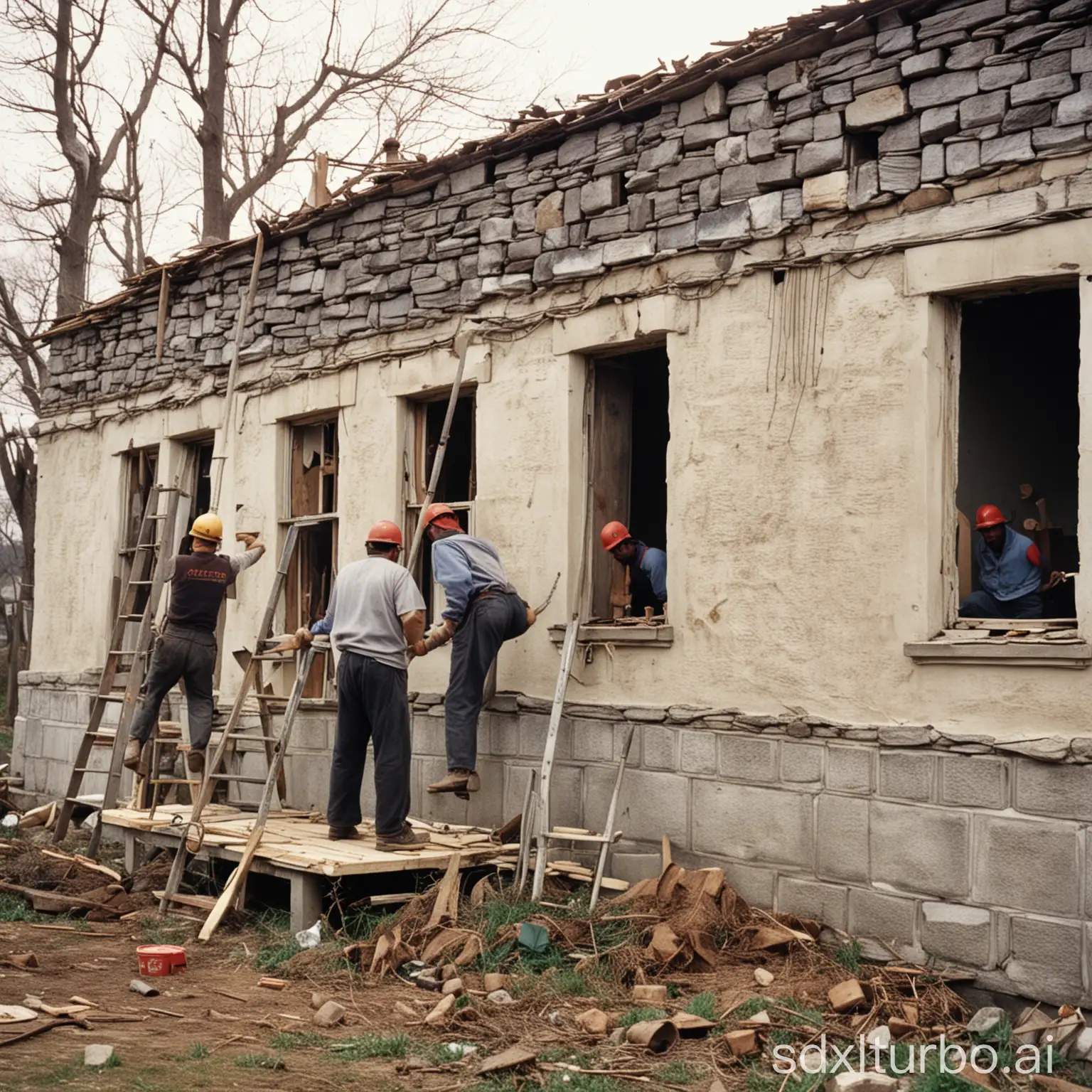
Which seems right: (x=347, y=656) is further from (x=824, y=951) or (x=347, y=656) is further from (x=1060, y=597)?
(x=1060, y=597)

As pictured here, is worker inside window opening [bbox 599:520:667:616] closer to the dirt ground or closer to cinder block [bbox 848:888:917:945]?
cinder block [bbox 848:888:917:945]

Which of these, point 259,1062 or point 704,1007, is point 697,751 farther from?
point 259,1062

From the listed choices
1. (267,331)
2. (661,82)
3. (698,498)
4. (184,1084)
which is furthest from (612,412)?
(184,1084)

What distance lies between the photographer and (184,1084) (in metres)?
5.77

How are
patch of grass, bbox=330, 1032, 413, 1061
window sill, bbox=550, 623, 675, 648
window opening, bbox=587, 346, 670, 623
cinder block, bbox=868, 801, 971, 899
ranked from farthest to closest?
window opening, bbox=587, 346, 670, 623 → window sill, bbox=550, 623, 675, 648 → cinder block, bbox=868, 801, 971, 899 → patch of grass, bbox=330, 1032, 413, 1061

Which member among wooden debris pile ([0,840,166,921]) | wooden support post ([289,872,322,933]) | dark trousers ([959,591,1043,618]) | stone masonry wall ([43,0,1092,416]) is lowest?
wooden debris pile ([0,840,166,921])

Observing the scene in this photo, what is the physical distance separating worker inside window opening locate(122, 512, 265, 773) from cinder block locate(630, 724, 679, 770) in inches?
148

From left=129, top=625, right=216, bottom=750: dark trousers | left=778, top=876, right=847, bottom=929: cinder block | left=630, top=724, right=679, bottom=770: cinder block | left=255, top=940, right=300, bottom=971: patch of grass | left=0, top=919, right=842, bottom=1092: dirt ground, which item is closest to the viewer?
left=0, top=919, right=842, bottom=1092: dirt ground

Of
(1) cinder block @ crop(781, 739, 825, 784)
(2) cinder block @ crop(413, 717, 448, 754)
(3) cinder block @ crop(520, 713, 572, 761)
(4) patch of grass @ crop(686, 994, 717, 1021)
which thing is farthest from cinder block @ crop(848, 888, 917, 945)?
(2) cinder block @ crop(413, 717, 448, 754)

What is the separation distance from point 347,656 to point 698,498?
2447mm

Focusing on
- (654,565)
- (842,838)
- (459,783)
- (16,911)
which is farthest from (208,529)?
(842,838)

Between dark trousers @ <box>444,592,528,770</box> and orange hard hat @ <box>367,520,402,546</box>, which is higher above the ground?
orange hard hat @ <box>367,520,402,546</box>

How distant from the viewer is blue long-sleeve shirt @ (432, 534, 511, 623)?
930 cm

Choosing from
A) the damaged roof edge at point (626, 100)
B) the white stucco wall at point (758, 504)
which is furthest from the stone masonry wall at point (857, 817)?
the damaged roof edge at point (626, 100)
